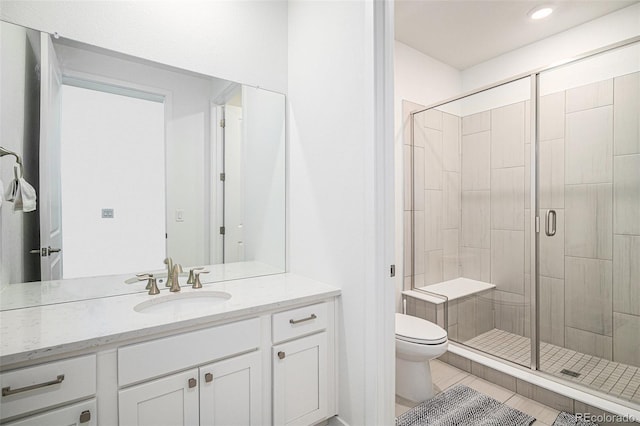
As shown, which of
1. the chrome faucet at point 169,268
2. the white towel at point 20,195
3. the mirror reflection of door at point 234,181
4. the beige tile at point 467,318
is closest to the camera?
the white towel at point 20,195

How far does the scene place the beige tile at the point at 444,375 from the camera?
2.06m

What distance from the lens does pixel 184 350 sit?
1133 millimetres

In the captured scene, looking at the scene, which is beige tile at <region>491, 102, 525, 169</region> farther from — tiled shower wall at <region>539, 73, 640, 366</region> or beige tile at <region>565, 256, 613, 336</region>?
beige tile at <region>565, 256, 613, 336</region>

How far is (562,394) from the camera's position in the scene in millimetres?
1759

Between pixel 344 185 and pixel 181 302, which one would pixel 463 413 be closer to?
pixel 344 185

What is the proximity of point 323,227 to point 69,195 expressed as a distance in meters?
1.20

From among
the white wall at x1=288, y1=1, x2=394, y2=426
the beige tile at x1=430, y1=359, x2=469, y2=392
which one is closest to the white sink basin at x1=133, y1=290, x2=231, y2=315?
the white wall at x1=288, y1=1, x2=394, y2=426

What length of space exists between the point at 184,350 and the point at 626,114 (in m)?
2.76

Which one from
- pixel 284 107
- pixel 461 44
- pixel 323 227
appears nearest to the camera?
pixel 323 227

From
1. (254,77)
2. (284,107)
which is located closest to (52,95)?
(254,77)

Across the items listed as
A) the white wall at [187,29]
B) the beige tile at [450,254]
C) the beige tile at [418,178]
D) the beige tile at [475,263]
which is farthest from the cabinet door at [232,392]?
the beige tile at [475,263]

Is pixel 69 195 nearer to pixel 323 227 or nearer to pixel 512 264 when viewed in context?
pixel 323 227

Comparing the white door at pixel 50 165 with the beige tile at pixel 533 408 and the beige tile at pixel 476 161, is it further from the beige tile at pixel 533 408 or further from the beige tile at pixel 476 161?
the beige tile at pixel 476 161

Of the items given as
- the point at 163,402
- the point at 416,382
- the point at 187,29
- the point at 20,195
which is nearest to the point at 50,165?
the point at 20,195
